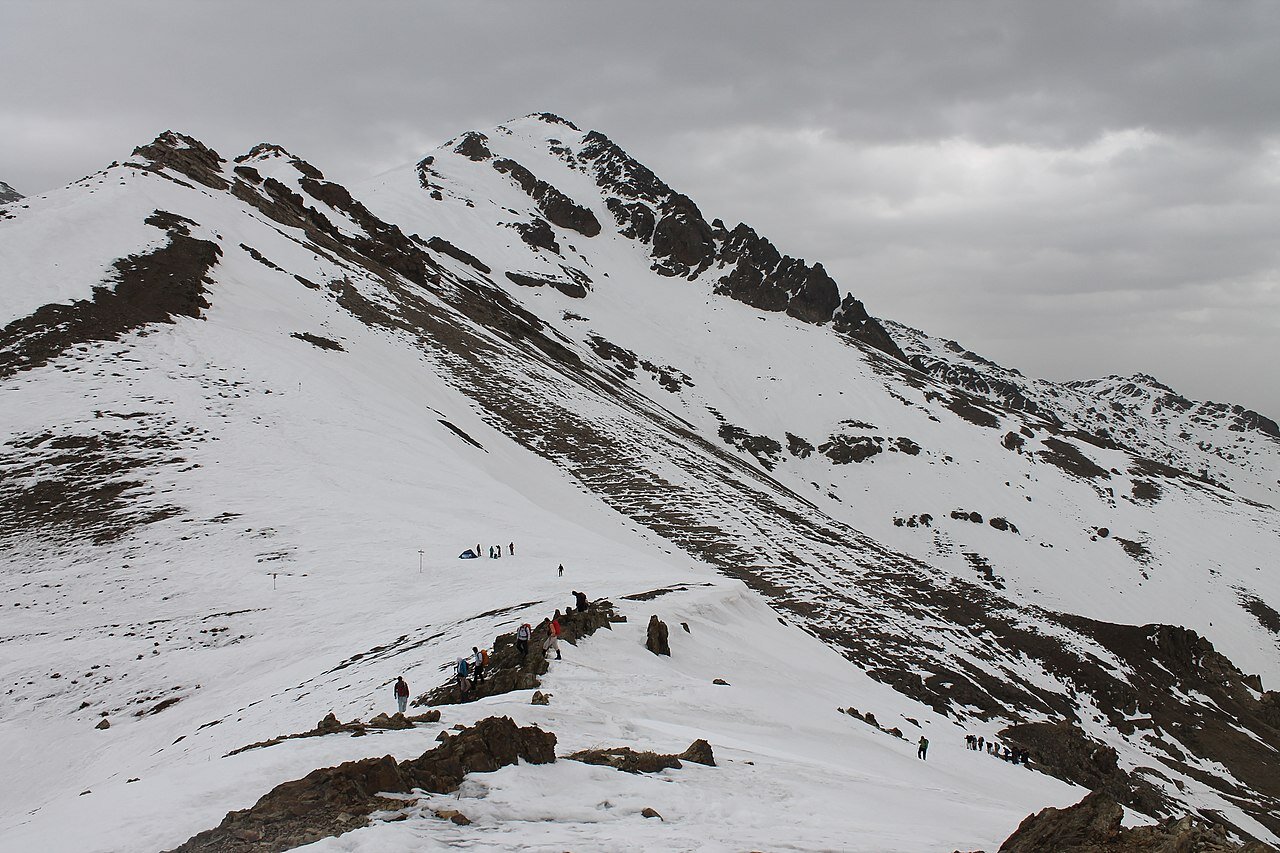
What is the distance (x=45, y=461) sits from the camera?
934 inches

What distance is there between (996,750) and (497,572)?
17.9m

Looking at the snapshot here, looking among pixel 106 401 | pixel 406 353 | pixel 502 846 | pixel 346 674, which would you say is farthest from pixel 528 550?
pixel 406 353

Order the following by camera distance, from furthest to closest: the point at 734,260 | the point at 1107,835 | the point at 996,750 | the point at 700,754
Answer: the point at 734,260
the point at 996,750
the point at 700,754
the point at 1107,835

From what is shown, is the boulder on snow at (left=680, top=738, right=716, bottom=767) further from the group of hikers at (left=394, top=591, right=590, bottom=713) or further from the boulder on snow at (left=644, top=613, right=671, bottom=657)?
the boulder on snow at (left=644, top=613, right=671, bottom=657)

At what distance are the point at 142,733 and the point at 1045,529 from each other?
78137 mm

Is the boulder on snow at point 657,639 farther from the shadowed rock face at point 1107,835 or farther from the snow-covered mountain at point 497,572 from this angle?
the shadowed rock face at point 1107,835

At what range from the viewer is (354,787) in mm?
7418

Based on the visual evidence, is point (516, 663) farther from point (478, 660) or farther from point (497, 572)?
point (497, 572)

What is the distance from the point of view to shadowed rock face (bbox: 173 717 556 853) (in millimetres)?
6504

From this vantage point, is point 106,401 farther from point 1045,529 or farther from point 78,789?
point 1045,529

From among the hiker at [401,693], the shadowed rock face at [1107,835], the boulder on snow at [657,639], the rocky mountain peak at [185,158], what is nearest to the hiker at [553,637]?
the boulder on snow at [657,639]

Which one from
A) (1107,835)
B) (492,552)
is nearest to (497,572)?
(492,552)

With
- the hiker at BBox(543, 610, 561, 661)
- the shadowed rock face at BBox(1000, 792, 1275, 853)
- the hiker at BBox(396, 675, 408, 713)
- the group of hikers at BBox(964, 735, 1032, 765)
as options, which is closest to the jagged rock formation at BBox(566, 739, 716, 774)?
the hiker at BBox(396, 675, 408, 713)

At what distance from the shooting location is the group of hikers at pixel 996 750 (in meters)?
23.0
